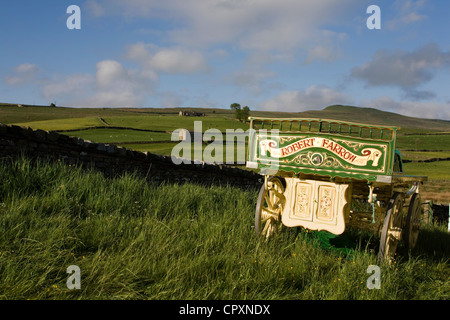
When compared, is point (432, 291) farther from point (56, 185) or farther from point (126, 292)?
point (56, 185)

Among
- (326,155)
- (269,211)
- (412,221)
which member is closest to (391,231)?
(412,221)

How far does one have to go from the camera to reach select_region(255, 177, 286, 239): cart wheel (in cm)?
651

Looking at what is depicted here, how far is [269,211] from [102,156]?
626cm

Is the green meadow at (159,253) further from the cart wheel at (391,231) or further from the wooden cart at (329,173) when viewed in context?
the wooden cart at (329,173)

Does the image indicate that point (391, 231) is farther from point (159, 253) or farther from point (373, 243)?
point (159, 253)

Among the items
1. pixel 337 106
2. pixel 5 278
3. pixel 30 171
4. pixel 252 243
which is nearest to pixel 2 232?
pixel 5 278

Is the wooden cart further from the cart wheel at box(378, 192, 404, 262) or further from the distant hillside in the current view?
the distant hillside

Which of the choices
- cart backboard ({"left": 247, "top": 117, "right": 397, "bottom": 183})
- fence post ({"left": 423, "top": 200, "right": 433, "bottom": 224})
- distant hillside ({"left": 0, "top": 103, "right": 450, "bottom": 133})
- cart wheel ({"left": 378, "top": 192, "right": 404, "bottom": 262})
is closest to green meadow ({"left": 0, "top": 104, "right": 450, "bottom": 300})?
cart wheel ({"left": 378, "top": 192, "right": 404, "bottom": 262})

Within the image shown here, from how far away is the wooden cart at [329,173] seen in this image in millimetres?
5824

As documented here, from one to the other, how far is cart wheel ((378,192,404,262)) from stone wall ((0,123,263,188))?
6.08m

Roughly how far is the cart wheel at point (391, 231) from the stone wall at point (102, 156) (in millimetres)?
6076

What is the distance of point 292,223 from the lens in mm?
6270

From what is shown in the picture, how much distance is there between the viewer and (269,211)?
6898 millimetres

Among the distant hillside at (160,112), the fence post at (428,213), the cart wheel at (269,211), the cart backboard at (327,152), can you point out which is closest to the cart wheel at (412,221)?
the cart backboard at (327,152)
